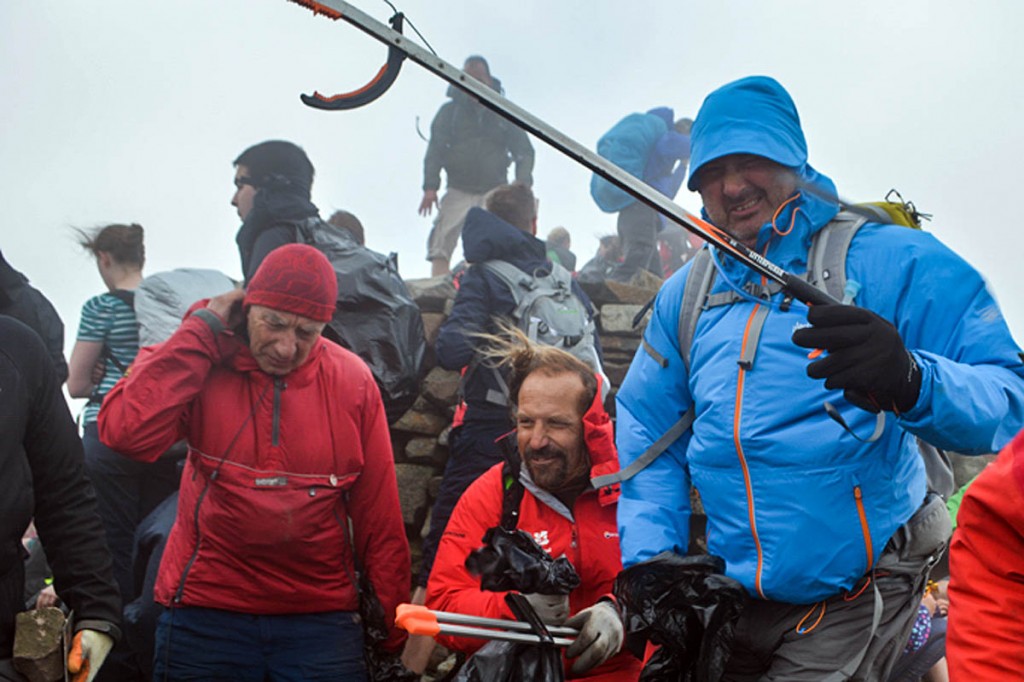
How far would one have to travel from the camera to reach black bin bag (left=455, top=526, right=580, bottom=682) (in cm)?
272

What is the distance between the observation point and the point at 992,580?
1656 mm

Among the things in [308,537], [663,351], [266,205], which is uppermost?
[266,205]

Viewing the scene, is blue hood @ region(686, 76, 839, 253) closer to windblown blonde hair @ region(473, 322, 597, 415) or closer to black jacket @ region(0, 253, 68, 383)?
windblown blonde hair @ region(473, 322, 597, 415)

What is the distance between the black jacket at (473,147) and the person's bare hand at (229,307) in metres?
4.92

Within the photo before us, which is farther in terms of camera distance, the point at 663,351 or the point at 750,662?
the point at 663,351

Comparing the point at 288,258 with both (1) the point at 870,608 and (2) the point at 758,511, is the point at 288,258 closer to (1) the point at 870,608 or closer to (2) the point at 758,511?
(2) the point at 758,511

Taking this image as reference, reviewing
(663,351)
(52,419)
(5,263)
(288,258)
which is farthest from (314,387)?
(663,351)

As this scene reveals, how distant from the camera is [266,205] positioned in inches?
191

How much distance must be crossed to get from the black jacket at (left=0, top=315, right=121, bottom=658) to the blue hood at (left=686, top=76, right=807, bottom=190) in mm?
2322

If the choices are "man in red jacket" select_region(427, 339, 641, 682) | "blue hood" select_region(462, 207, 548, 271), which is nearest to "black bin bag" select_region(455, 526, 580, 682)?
"man in red jacket" select_region(427, 339, 641, 682)

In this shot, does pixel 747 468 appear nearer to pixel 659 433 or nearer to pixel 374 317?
pixel 659 433

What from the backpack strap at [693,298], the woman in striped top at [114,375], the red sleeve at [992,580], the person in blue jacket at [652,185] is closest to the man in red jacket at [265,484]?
the woman in striped top at [114,375]

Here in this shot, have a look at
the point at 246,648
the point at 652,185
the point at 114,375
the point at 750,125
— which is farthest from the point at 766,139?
the point at 652,185

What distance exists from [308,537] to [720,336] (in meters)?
2.01
